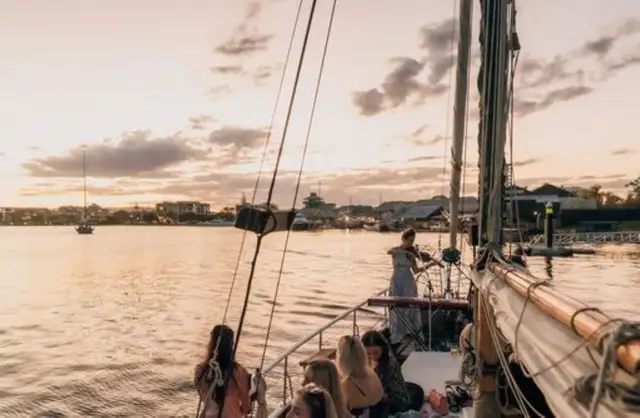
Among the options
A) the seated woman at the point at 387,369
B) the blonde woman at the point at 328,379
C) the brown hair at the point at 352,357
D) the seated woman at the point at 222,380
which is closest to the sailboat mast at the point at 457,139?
the seated woman at the point at 387,369

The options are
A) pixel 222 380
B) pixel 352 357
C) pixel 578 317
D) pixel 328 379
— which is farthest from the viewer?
pixel 352 357

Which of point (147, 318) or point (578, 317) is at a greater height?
point (578, 317)

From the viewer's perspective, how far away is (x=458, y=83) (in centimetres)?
1309

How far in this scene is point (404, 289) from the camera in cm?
1130

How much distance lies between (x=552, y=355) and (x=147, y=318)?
3336cm

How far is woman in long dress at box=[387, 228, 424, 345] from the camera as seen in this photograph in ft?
35.7

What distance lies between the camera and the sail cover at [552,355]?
212 centimetres

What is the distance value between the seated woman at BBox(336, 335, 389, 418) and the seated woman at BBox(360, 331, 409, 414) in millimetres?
855

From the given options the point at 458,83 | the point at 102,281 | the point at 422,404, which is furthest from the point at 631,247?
the point at 422,404

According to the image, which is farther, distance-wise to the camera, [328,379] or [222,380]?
[222,380]

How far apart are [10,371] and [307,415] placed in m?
22.3

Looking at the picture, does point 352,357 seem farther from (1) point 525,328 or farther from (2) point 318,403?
(1) point 525,328

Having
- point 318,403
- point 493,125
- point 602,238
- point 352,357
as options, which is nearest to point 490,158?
point 493,125

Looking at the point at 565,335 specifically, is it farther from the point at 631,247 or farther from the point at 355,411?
the point at 631,247
